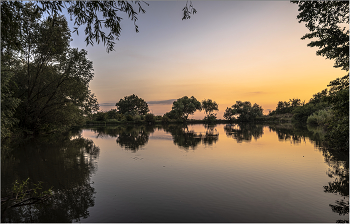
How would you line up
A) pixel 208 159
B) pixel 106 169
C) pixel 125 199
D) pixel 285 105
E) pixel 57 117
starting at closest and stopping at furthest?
pixel 125 199 → pixel 106 169 → pixel 208 159 → pixel 57 117 → pixel 285 105

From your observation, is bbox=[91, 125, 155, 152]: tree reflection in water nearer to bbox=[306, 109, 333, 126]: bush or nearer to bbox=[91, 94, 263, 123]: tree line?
bbox=[306, 109, 333, 126]: bush

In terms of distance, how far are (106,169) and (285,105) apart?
13559cm

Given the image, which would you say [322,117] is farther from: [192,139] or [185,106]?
[185,106]

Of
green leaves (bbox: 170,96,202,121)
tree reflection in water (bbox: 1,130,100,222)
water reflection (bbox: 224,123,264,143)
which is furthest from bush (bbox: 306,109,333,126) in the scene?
green leaves (bbox: 170,96,202,121)

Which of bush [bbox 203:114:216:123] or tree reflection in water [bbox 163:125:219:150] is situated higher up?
bush [bbox 203:114:216:123]

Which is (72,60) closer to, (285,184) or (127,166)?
(127,166)

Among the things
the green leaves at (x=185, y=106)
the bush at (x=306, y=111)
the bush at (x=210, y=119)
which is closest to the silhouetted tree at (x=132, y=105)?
the green leaves at (x=185, y=106)

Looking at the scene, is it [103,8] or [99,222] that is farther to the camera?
[103,8]

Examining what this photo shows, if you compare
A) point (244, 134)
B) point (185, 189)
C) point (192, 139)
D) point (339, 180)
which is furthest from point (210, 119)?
point (185, 189)

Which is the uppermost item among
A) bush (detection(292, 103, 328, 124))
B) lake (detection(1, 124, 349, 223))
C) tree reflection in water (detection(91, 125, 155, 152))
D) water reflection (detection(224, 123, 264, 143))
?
bush (detection(292, 103, 328, 124))

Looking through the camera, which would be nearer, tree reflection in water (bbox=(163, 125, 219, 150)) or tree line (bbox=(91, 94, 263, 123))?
tree reflection in water (bbox=(163, 125, 219, 150))

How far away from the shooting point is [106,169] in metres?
11.6

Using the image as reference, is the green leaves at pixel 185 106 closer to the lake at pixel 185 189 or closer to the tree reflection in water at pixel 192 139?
the tree reflection in water at pixel 192 139

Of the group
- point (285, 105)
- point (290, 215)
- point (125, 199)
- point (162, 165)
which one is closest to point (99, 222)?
point (125, 199)
